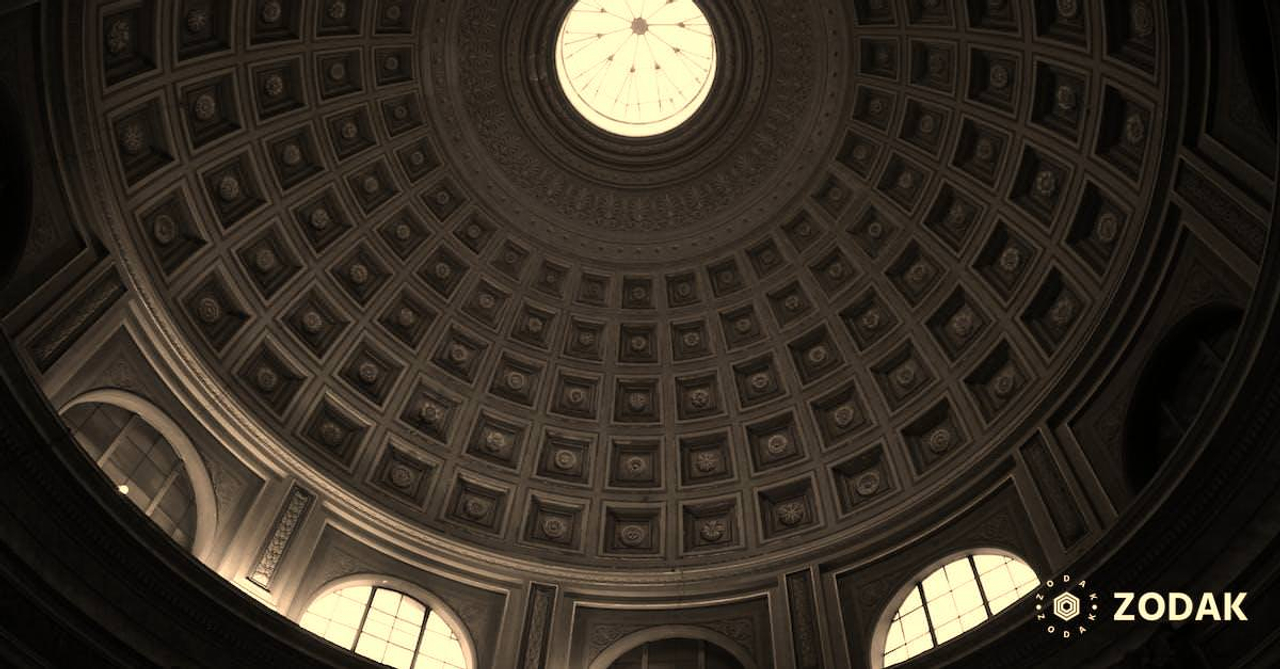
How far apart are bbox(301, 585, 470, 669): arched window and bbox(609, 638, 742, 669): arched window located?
393 cm

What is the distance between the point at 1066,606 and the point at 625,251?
15703mm

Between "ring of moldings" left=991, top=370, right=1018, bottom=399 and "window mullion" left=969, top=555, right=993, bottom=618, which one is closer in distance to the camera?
"window mullion" left=969, top=555, right=993, bottom=618

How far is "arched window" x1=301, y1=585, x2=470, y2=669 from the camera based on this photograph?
67.1 feet

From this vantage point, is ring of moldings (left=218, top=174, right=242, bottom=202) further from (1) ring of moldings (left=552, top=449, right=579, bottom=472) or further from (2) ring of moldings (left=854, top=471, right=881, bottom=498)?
(2) ring of moldings (left=854, top=471, right=881, bottom=498)

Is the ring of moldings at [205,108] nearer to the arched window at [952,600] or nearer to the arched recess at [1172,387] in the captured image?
the arched window at [952,600]

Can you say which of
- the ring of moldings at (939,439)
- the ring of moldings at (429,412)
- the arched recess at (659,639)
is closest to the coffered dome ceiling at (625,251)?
the ring of moldings at (939,439)

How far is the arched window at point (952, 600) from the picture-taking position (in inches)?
755

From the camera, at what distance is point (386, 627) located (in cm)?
2106

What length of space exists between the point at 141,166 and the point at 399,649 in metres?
11.9

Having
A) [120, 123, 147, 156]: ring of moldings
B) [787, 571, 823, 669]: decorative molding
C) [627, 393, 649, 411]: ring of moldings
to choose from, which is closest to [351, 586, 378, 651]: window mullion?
[627, 393, 649, 411]: ring of moldings

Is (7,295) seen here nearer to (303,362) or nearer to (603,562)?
(303,362)

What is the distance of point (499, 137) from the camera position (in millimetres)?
26938

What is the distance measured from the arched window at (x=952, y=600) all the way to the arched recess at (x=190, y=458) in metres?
14.5

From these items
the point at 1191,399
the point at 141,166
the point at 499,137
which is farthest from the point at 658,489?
the point at 141,166
